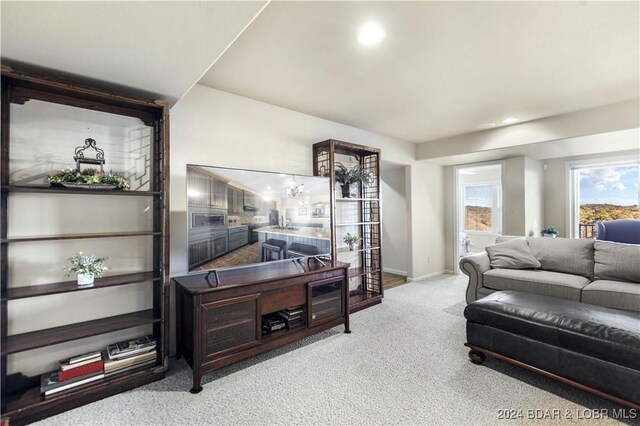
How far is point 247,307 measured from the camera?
2.29 m

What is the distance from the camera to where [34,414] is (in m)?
1.70

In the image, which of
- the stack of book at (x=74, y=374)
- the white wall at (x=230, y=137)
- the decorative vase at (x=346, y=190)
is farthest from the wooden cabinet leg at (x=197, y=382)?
the decorative vase at (x=346, y=190)

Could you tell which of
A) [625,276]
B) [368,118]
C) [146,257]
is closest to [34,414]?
[146,257]

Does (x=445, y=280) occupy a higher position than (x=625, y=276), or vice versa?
(x=625, y=276)

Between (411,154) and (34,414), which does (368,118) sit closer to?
(411,154)

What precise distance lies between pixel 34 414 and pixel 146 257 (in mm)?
1097

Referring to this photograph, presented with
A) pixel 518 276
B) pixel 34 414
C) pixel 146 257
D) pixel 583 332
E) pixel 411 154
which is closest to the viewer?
pixel 34 414

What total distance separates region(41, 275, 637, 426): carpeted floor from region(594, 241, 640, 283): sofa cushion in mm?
1607

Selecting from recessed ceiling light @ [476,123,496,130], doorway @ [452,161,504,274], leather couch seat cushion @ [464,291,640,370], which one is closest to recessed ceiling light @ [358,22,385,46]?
leather couch seat cushion @ [464,291,640,370]

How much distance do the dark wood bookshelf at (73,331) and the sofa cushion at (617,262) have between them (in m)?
4.24

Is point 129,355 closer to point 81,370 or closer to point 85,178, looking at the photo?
point 81,370

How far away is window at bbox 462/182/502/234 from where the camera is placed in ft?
22.9

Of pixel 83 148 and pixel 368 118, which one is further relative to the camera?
pixel 368 118

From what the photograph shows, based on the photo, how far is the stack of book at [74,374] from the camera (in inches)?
70.9
